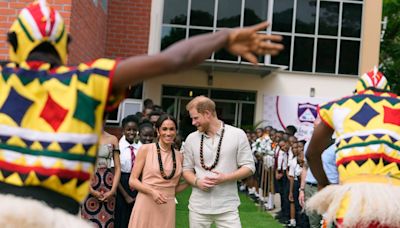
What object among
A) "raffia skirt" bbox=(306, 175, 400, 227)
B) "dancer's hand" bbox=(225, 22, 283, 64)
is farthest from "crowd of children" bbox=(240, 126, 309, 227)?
"dancer's hand" bbox=(225, 22, 283, 64)

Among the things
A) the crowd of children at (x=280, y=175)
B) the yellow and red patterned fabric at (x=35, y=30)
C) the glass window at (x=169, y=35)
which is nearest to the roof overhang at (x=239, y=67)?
the glass window at (x=169, y=35)

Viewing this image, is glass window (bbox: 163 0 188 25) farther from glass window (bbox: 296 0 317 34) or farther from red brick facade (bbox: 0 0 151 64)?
red brick facade (bbox: 0 0 151 64)

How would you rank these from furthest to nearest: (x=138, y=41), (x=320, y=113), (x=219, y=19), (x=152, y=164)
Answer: (x=219, y=19) → (x=138, y=41) → (x=152, y=164) → (x=320, y=113)

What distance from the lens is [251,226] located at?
11.5m

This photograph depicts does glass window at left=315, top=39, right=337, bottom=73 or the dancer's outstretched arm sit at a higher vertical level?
glass window at left=315, top=39, right=337, bottom=73

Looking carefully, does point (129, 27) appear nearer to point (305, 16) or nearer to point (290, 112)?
point (290, 112)

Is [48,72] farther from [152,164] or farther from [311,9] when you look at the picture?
[311,9]

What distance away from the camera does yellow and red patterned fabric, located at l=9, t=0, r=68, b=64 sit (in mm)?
3014

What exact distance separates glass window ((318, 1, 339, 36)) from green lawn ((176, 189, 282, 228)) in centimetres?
969

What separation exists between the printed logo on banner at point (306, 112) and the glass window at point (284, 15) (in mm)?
2654

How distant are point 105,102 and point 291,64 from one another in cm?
1981

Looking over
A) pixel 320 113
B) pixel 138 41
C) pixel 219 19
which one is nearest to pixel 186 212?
pixel 138 41

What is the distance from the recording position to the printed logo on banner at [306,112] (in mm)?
21875

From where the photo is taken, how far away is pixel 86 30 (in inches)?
369
